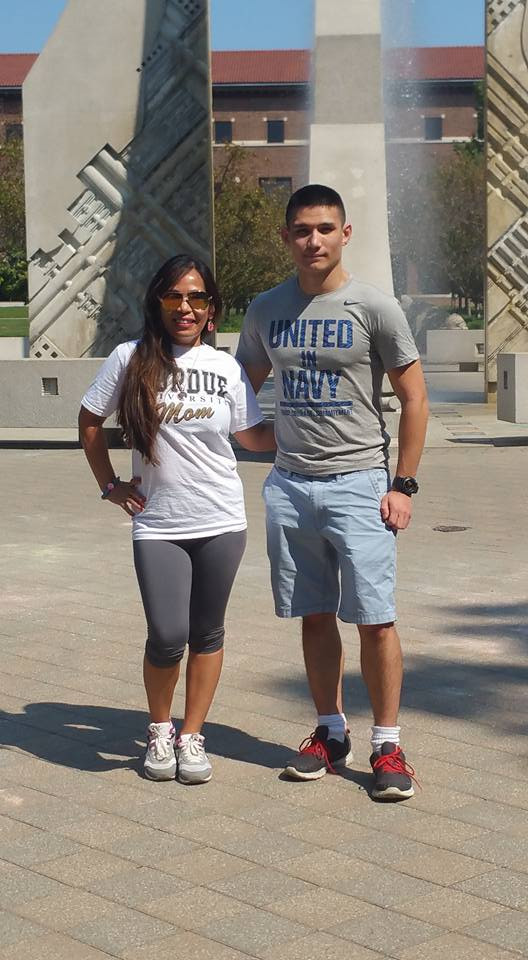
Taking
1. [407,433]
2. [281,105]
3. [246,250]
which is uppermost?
[281,105]

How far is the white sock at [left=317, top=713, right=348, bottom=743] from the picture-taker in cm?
521

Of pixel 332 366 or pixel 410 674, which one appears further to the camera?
pixel 410 674

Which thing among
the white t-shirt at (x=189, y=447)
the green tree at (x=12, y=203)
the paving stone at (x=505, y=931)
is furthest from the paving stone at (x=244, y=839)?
→ the green tree at (x=12, y=203)

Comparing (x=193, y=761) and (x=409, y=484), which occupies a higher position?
(x=409, y=484)

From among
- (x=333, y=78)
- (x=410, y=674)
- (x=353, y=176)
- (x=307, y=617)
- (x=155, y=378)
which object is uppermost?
(x=333, y=78)

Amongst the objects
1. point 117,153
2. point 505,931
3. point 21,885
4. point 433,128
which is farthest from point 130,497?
point 433,128

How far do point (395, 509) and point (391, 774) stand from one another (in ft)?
2.87

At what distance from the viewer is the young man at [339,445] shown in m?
4.90

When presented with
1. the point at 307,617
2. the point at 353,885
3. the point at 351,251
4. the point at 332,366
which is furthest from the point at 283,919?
the point at 351,251

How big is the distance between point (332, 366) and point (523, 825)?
1587mm

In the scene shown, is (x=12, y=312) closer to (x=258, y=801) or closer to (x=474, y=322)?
(x=474, y=322)

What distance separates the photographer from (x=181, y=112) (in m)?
17.8

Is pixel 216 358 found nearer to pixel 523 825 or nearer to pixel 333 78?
pixel 523 825

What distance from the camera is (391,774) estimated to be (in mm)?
4902
